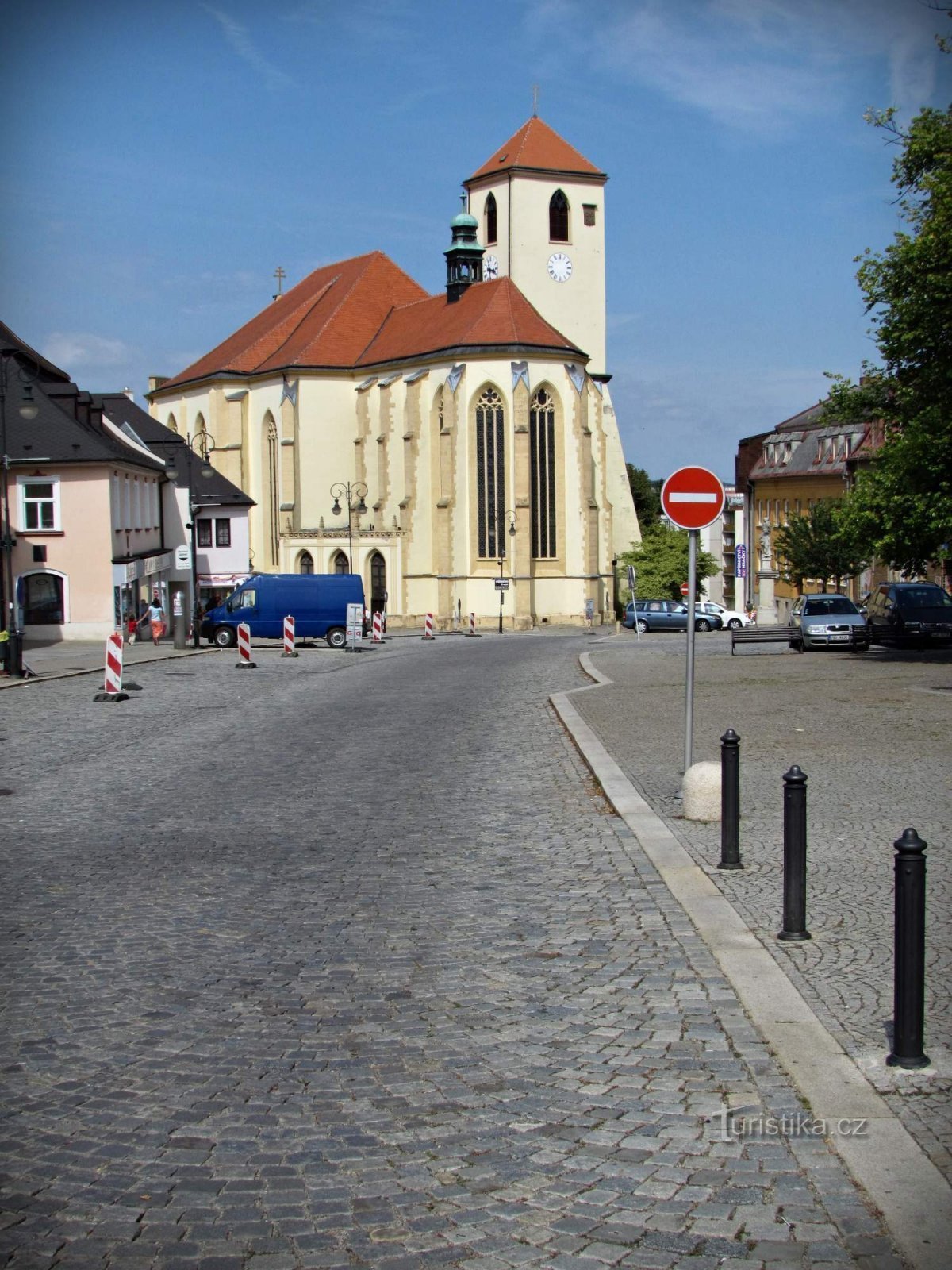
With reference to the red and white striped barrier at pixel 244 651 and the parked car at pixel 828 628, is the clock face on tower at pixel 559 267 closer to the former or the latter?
the parked car at pixel 828 628

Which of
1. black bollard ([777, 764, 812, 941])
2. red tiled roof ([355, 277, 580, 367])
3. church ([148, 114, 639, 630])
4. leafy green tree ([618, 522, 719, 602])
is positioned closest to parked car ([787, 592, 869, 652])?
black bollard ([777, 764, 812, 941])

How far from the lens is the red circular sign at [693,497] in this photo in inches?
484

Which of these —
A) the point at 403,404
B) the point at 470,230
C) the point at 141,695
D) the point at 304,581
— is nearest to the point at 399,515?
the point at 403,404

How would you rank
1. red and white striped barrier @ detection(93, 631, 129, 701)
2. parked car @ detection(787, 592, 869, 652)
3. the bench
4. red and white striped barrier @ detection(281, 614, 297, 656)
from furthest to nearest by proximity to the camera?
1. red and white striped barrier @ detection(281, 614, 297, 656)
2. the bench
3. parked car @ detection(787, 592, 869, 652)
4. red and white striped barrier @ detection(93, 631, 129, 701)

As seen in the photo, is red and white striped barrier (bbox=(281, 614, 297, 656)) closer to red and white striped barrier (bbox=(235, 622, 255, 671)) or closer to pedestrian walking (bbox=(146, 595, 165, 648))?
red and white striped barrier (bbox=(235, 622, 255, 671))

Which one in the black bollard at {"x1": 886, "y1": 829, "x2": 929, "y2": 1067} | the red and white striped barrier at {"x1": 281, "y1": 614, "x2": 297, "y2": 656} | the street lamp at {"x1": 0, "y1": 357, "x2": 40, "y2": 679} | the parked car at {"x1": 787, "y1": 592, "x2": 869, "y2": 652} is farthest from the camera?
the red and white striped barrier at {"x1": 281, "y1": 614, "x2": 297, "y2": 656}

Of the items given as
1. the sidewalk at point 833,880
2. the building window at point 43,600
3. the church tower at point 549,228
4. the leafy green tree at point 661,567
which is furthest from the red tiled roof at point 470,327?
the sidewalk at point 833,880

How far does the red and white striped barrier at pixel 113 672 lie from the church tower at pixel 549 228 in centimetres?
6360

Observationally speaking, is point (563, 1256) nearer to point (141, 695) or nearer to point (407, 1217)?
point (407, 1217)

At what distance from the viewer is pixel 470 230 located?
82688 millimetres

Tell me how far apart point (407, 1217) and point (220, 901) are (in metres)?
4.39

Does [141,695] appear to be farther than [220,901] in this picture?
Yes

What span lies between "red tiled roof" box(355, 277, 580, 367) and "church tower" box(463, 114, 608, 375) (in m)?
4.82

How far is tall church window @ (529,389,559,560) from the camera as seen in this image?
243 feet
